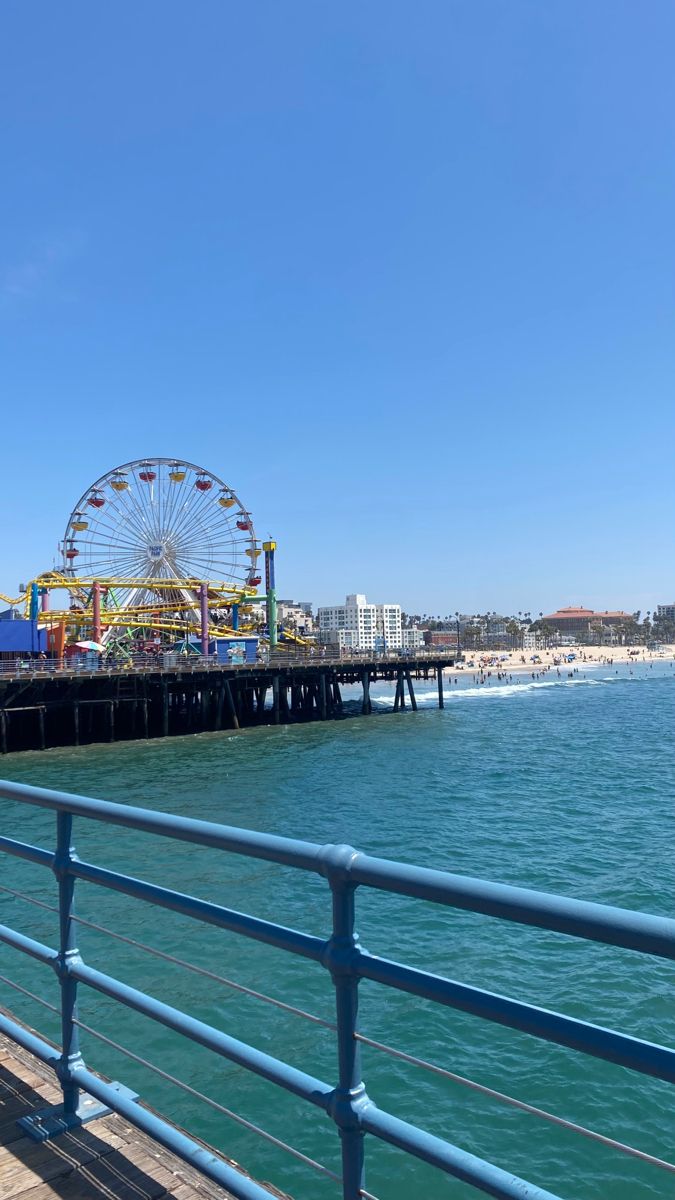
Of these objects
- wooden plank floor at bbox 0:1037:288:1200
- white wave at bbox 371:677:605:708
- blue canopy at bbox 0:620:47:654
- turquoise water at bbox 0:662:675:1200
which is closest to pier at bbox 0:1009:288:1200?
wooden plank floor at bbox 0:1037:288:1200

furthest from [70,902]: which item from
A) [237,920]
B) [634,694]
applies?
[634,694]

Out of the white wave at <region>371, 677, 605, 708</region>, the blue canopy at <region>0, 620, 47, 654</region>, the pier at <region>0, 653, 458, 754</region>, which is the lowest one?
the white wave at <region>371, 677, 605, 708</region>

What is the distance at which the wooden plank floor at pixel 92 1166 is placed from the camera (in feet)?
8.38

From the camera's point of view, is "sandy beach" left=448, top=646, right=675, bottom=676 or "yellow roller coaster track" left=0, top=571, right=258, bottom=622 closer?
"yellow roller coaster track" left=0, top=571, right=258, bottom=622

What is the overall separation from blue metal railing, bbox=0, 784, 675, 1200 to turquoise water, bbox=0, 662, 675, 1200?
15.5 ft

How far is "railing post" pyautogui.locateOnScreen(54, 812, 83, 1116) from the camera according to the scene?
9.63 ft

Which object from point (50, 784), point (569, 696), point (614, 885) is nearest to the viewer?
point (614, 885)

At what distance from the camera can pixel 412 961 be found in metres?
10.0

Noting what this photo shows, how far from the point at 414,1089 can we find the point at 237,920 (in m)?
6.52

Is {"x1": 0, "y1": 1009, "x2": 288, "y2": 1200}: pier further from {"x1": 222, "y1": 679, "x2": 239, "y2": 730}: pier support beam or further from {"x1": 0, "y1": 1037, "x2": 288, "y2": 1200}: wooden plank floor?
{"x1": 222, "y1": 679, "x2": 239, "y2": 730}: pier support beam

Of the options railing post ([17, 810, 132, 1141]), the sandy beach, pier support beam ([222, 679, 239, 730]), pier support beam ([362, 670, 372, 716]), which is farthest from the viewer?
the sandy beach

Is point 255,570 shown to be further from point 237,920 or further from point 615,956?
point 237,920

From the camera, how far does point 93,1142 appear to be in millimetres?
2842

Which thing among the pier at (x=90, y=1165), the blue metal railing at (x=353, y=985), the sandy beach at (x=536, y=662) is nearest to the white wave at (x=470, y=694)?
the sandy beach at (x=536, y=662)
